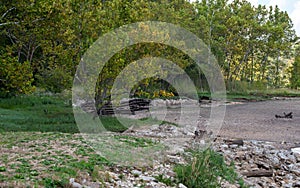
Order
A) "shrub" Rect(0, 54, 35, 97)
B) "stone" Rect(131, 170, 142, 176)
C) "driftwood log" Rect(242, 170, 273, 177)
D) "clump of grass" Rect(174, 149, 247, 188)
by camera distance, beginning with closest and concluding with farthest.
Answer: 1. "clump of grass" Rect(174, 149, 247, 188)
2. "stone" Rect(131, 170, 142, 176)
3. "driftwood log" Rect(242, 170, 273, 177)
4. "shrub" Rect(0, 54, 35, 97)

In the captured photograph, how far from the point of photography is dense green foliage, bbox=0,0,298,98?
10.9 m

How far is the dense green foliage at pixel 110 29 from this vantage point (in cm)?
1095

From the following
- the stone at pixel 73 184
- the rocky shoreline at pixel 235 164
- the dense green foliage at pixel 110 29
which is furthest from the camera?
the dense green foliage at pixel 110 29

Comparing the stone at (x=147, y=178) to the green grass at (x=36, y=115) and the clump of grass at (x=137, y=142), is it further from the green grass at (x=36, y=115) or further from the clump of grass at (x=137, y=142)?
the green grass at (x=36, y=115)

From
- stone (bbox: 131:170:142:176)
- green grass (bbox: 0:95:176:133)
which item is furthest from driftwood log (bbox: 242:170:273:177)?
green grass (bbox: 0:95:176:133)

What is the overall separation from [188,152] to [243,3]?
117 feet

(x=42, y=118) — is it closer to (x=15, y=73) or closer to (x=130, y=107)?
(x=15, y=73)

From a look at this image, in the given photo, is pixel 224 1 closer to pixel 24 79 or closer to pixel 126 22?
pixel 126 22

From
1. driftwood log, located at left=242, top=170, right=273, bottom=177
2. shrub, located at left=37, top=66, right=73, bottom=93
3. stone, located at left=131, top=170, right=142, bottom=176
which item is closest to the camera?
stone, located at left=131, top=170, right=142, bottom=176

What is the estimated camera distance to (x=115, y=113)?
15625 mm

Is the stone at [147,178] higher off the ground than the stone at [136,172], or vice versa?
the stone at [136,172]

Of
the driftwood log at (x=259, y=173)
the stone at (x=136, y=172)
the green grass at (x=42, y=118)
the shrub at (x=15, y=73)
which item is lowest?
the driftwood log at (x=259, y=173)

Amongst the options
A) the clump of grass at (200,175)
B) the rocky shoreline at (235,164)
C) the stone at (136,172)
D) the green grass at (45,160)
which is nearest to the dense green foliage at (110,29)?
the green grass at (45,160)

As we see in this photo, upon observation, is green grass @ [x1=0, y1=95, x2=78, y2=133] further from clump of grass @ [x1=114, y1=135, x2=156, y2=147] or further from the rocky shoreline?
the rocky shoreline
